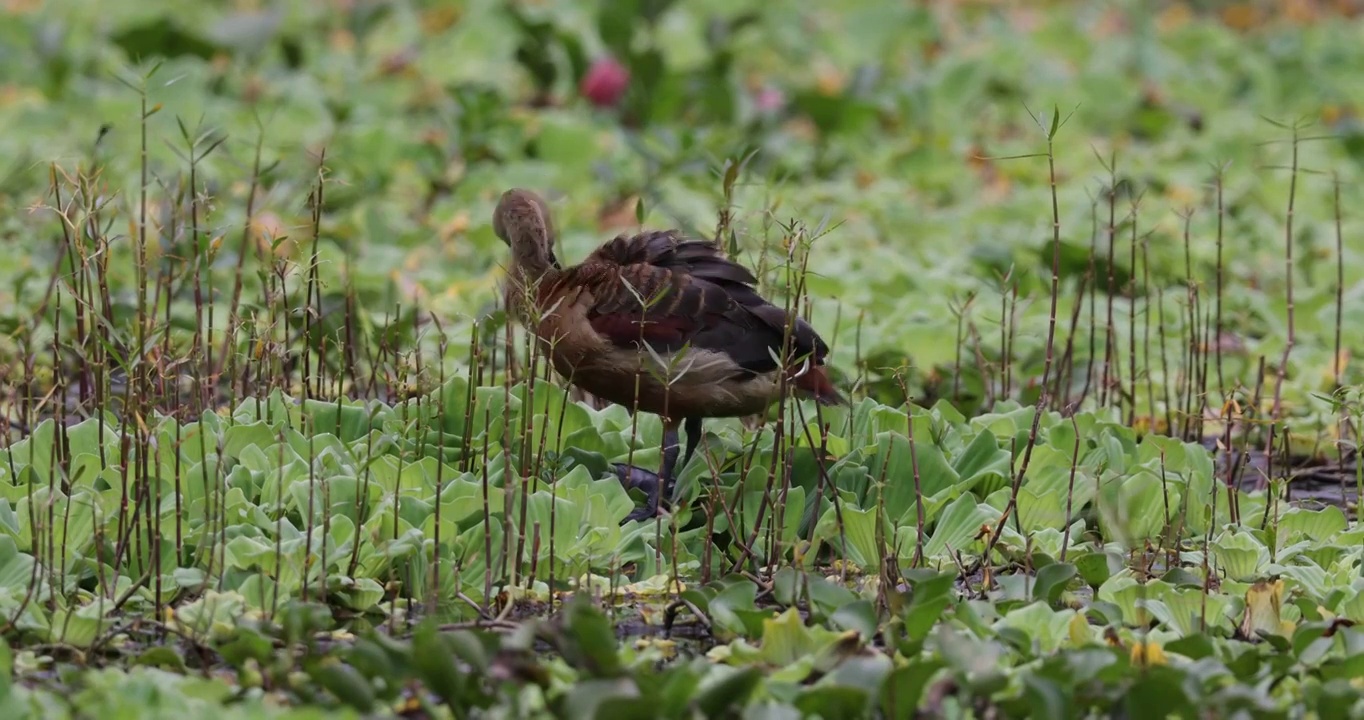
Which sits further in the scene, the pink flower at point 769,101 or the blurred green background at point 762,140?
the pink flower at point 769,101

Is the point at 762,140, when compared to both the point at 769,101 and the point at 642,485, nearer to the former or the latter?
the point at 769,101

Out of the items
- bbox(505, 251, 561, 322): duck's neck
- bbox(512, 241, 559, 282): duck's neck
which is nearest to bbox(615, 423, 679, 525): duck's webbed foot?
bbox(505, 251, 561, 322): duck's neck

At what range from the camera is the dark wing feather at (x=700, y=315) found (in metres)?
4.21

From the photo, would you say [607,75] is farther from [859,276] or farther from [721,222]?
[721,222]

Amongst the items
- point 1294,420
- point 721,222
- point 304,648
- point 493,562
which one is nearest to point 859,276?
point 1294,420

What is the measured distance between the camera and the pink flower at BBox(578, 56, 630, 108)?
908 centimetres

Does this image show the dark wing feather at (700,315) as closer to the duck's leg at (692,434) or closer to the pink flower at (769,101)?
the duck's leg at (692,434)

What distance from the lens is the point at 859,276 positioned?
6738 mm

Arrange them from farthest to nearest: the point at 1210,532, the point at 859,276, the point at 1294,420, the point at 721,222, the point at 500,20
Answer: the point at 500,20
the point at 859,276
the point at 1294,420
the point at 721,222
the point at 1210,532

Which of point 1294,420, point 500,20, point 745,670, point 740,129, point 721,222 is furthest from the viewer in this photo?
point 500,20

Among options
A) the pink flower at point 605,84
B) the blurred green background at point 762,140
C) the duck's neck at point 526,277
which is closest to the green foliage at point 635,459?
the blurred green background at point 762,140

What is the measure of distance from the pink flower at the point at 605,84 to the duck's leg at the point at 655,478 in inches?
193

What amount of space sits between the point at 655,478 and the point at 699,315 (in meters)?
0.43

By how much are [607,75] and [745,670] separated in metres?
6.43
